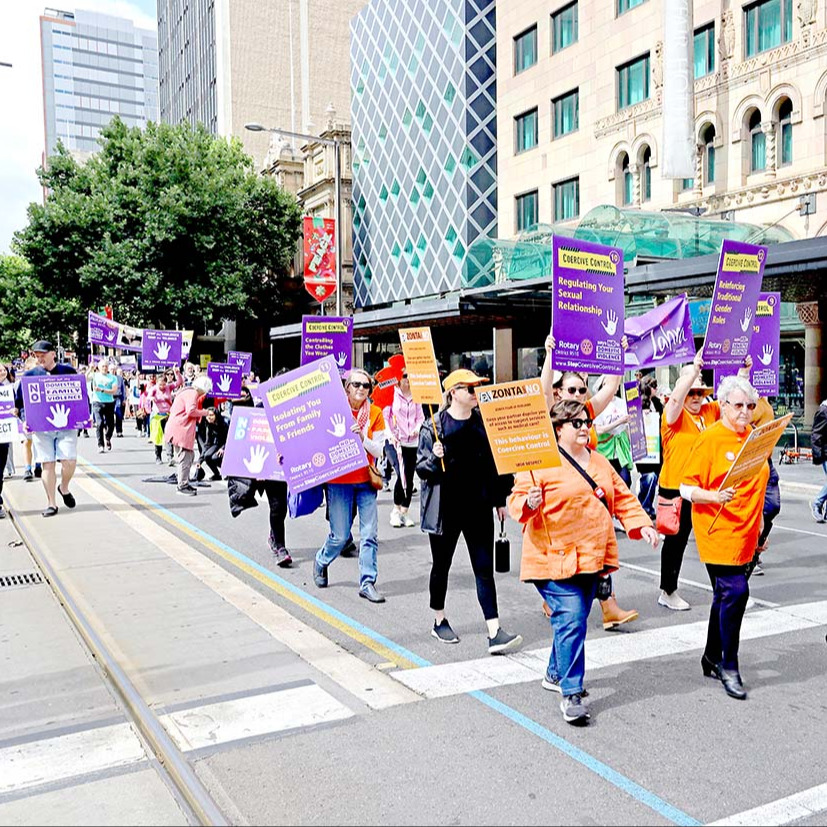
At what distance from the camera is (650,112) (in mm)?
25594

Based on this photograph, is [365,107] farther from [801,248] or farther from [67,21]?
[67,21]

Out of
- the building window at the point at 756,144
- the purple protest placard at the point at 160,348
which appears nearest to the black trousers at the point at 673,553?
the purple protest placard at the point at 160,348

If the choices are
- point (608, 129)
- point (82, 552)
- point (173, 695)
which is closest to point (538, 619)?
point (173, 695)

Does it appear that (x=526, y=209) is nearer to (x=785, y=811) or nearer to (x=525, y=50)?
(x=525, y=50)

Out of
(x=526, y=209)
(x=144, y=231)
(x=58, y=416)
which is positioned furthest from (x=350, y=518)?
(x=144, y=231)

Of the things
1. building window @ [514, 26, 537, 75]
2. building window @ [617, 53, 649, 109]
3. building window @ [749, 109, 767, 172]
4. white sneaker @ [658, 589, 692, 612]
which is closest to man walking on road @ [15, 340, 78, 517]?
white sneaker @ [658, 589, 692, 612]

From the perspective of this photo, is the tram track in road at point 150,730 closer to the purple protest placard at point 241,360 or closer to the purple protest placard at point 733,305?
the purple protest placard at point 733,305

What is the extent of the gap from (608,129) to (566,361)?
2318 centimetres

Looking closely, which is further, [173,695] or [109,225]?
[109,225]

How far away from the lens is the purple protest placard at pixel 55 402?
33.8ft

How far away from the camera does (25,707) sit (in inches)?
187

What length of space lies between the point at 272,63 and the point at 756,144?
49.0 meters

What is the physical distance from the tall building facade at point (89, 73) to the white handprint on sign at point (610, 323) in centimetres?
16754

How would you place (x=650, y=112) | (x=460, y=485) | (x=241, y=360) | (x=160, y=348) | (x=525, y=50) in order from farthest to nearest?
(x=525, y=50)
(x=650, y=112)
(x=160, y=348)
(x=241, y=360)
(x=460, y=485)
